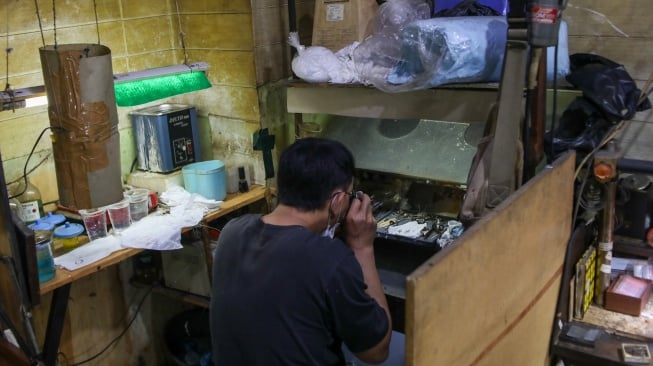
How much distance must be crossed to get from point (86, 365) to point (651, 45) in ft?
9.86

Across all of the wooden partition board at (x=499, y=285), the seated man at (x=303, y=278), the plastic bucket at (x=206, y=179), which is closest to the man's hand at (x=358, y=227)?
the seated man at (x=303, y=278)

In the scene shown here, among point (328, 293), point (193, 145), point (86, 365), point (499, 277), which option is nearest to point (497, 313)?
point (499, 277)

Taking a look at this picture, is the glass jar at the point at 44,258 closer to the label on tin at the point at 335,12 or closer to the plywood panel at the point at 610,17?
the label on tin at the point at 335,12

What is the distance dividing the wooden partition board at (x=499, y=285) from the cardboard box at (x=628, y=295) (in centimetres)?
31

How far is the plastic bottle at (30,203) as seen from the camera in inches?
100

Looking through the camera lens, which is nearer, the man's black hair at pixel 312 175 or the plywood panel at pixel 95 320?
the man's black hair at pixel 312 175

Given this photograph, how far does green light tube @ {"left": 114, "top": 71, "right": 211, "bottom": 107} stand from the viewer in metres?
2.62

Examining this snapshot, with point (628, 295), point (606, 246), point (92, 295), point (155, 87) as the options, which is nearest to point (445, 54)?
point (606, 246)

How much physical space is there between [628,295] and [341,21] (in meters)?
1.62

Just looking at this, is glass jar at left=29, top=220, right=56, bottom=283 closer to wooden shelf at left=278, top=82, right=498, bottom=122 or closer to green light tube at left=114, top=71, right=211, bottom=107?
green light tube at left=114, top=71, right=211, bottom=107

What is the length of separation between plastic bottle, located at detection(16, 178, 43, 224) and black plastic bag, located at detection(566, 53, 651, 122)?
2.20 m

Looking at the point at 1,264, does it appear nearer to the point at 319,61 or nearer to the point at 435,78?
the point at 319,61

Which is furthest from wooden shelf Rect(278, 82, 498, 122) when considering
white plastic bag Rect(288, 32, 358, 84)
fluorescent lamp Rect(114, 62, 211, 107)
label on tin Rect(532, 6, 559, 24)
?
label on tin Rect(532, 6, 559, 24)

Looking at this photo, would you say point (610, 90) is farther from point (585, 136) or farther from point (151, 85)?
point (151, 85)
